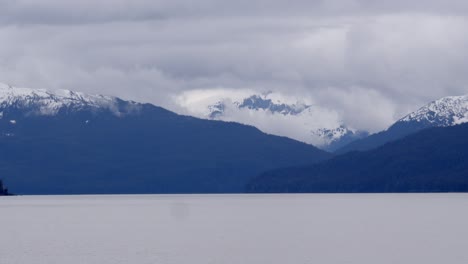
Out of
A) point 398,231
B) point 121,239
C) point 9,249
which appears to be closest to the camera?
point 9,249

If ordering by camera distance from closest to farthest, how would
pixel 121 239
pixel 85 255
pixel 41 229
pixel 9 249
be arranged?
pixel 85 255 → pixel 9 249 → pixel 121 239 → pixel 41 229

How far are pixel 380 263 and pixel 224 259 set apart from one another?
17.3 m

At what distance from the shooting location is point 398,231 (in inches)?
6083

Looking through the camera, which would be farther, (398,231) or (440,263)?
(398,231)

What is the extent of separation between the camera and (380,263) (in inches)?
4190

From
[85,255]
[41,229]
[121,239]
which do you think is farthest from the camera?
[41,229]

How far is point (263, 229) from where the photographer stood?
537 feet

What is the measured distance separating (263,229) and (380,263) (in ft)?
191

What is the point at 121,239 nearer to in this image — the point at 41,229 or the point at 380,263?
the point at 41,229

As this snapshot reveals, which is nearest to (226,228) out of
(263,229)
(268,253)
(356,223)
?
(263,229)

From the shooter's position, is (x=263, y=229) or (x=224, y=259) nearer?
(x=224, y=259)

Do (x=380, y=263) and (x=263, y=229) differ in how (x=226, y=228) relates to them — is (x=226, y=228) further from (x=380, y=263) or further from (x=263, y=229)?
(x=380, y=263)

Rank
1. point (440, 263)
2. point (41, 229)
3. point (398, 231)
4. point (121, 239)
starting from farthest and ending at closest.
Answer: point (41, 229)
point (398, 231)
point (121, 239)
point (440, 263)

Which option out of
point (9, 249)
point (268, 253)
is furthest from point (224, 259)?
point (9, 249)
